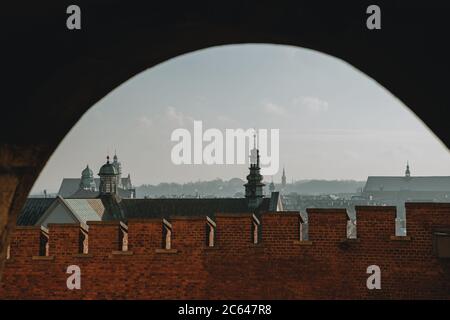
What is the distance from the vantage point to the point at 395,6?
135cm

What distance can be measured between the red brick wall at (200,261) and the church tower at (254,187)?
25.6 metres

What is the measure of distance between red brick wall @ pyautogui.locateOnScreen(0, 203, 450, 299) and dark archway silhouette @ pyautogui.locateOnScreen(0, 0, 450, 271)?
313 inches

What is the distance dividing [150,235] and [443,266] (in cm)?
541

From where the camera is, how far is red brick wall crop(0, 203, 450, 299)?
950cm

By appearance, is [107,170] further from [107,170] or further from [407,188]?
[407,188]

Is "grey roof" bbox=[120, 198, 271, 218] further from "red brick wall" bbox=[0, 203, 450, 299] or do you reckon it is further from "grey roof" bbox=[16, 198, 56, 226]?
"red brick wall" bbox=[0, 203, 450, 299]

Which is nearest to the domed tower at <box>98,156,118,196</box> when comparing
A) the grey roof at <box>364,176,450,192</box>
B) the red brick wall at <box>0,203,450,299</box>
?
the red brick wall at <box>0,203,450,299</box>

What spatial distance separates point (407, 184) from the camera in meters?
146

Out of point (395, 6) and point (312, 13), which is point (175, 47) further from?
point (395, 6)

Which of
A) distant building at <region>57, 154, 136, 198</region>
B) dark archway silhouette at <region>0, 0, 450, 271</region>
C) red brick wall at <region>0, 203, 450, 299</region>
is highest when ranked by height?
distant building at <region>57, 154, 136, 198</region>

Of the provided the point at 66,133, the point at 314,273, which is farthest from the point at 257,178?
the point at 66,133

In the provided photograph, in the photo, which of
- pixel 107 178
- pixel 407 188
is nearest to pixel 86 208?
pixel 107 178

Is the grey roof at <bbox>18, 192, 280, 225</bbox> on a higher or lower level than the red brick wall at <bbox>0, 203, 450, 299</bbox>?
higher
